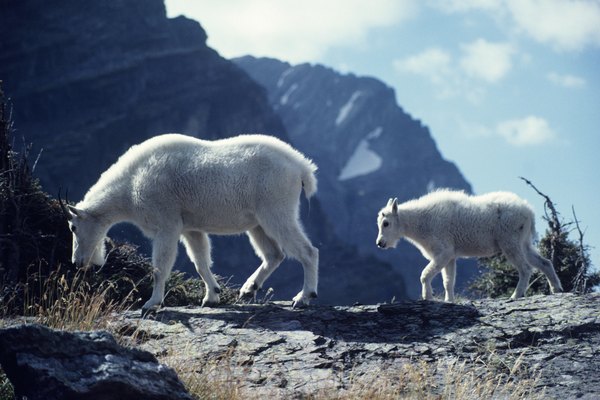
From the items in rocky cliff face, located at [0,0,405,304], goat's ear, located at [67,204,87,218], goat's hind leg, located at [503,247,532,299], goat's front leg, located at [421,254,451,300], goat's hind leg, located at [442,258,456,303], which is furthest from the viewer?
rocky cliff face, located at [0,0,405,304]

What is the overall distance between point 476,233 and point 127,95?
404ft

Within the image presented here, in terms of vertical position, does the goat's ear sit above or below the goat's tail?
below

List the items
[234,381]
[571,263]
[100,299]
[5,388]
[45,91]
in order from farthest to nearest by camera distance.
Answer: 1. [45,91]
2. [571,263]
3. [100,299]
4. [234,381]
5. [5,388]

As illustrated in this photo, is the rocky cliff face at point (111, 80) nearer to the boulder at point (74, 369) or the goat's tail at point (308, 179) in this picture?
the goat's tail at point (308, 179)

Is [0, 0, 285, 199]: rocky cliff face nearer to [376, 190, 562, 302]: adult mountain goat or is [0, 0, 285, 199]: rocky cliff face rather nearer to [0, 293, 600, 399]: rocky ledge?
[376, 190, 562, 302]: adult mountain goat

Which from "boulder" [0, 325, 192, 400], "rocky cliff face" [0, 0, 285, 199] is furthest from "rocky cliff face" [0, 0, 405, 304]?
"boulder" [0, 325, 192, 400]

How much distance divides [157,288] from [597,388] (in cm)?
554

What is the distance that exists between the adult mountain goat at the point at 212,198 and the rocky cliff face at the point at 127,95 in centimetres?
9569

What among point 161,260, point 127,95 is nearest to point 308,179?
point 161,260

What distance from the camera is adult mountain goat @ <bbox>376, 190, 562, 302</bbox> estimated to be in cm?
1266

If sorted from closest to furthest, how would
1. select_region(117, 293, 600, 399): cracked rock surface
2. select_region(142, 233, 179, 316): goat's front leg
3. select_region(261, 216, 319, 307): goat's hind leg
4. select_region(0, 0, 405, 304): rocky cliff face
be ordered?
select_region(117, 293, 600, 399): cracked rock surface, select_region(261, 216, 319, 307): goat's hind leg, select_region(142, 233, 179, 316): goat's front leg, select_region(0, 0, 405, 304): rocky cliff face

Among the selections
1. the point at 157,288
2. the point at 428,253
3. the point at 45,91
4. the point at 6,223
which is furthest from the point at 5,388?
the point at 45,91

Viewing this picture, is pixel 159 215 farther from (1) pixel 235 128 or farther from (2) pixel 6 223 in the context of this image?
(1) pixel 235 128

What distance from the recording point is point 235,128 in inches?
5556
